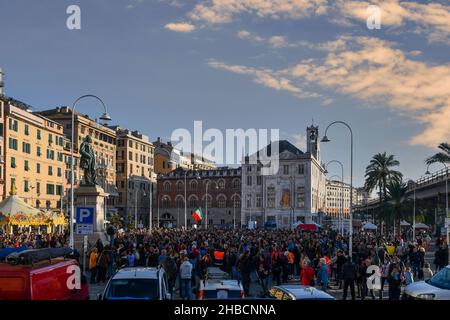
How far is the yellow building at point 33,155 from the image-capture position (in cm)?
6303

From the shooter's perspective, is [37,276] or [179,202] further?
[179,202]

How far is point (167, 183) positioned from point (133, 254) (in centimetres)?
9676

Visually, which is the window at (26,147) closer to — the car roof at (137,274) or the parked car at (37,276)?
the parked car at (37,276)

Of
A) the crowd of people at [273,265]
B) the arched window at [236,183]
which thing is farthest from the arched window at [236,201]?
the crowd of people at [273,265]

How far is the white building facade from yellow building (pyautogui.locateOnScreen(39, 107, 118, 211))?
2614 cm

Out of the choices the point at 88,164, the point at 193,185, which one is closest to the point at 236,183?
the point at 193,185

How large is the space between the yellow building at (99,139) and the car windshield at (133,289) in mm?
73163

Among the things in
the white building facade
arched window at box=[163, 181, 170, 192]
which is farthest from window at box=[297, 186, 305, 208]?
arched window at box=[163, 181, 170, 192]

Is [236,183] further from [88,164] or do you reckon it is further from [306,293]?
[306,293]

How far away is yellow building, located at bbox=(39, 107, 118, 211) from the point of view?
87625mm

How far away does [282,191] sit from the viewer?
10394 centimetres

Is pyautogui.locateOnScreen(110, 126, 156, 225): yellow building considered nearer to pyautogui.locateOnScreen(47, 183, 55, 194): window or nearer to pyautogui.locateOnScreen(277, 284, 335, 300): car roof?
pyautogui.locateOnScreen(47, 183, 55, 194): window

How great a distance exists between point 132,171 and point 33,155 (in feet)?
132
